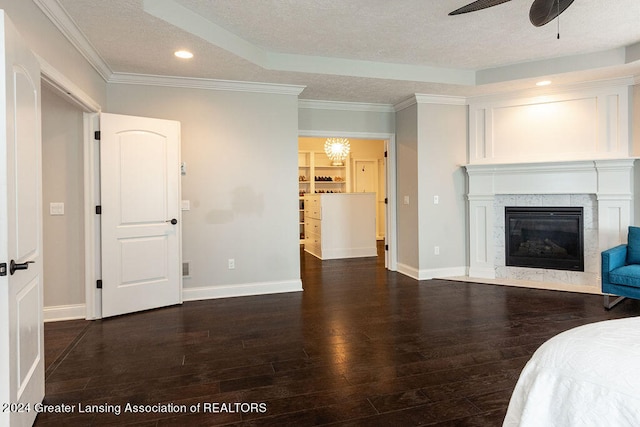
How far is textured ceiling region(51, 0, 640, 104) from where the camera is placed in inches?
120

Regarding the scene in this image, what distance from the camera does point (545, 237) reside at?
4.99 metres

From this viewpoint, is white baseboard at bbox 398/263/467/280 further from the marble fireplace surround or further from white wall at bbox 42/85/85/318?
white wall at bbox 42/85/85/318

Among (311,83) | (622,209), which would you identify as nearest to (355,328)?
(311,83)

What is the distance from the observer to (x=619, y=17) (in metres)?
3.32

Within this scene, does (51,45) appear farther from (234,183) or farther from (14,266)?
(234,183)

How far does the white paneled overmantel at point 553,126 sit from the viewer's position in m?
4.49

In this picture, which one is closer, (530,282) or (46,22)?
(46,22)

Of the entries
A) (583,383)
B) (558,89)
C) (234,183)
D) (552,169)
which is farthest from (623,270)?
(234,183)

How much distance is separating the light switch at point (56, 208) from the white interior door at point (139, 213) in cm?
39

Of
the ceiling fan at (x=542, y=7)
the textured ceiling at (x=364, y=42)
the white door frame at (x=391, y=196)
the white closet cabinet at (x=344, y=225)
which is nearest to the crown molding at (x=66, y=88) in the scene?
the textured ceiling at (x=364, y=42)

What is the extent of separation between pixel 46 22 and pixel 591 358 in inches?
142

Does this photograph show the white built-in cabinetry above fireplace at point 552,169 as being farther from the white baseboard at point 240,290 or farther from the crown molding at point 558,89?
the white baseboard at point 240,290

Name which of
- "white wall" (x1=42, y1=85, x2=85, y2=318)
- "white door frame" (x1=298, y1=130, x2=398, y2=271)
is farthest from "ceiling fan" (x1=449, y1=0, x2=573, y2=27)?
"white wall" (x1=42, y1=85, x2=85, y2=318)

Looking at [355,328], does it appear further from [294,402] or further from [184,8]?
[184,8]
